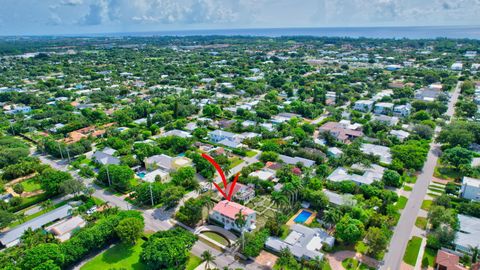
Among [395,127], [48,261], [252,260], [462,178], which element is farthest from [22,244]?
[395,127]

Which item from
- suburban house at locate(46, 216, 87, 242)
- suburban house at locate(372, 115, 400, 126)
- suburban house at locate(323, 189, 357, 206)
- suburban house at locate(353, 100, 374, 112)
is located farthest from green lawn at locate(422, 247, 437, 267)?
suburban house at locate(353, 100, 374, 112)

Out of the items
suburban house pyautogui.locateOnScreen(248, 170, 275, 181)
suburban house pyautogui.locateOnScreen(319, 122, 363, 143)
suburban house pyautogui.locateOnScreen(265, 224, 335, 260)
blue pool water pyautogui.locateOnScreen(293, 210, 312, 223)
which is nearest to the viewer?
suburban house pyautogui.locateOnScreen(265, 224, 335, 260)

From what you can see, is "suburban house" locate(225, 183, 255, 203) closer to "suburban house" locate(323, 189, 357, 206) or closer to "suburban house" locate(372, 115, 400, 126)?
"suburban house" locate(323, 189, 357, 206)

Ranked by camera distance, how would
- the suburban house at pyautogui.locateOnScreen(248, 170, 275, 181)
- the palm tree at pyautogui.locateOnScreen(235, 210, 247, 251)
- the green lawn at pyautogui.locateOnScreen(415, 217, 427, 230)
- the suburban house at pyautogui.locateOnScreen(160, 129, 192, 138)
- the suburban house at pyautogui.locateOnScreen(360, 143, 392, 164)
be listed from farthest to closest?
the suburban house at pyautogui.locateOnScreen(160, 129, 192, 138) → the suburban house at pyautogui.locateOnScreen(360, 143, 392, 164) → the suburban house at pyautogui.locateOnScreen(248, 170, 275, 181) → the green lawn at pyautogui.locateOnScreen(415, 217, 427, 230) → the palm tree at pyautogui.locateOnScreen(235, 210, 247, 251)

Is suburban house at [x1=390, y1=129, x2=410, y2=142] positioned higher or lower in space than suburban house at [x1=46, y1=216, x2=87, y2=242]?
higher

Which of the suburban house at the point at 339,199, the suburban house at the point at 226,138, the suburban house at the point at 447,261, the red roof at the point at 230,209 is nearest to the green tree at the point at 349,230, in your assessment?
the suburban house at the point at 339,199

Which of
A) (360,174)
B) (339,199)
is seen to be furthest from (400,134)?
(339,199)

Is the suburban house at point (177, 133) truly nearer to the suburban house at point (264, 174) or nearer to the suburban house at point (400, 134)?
the suburban house at point (264, 174)
